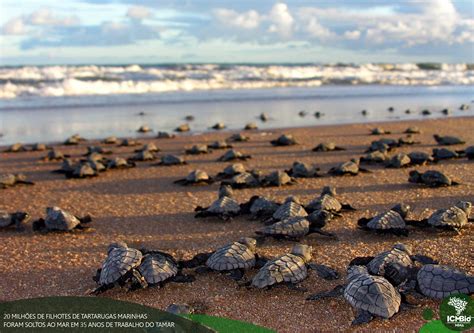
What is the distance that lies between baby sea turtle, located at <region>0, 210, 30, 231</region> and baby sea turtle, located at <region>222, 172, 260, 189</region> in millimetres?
4298

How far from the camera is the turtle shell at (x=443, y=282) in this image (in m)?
5.09

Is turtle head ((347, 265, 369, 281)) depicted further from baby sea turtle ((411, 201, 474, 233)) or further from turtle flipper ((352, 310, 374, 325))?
baby sea turtle ((411, 201, 474, 233))

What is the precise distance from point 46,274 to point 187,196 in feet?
14.2

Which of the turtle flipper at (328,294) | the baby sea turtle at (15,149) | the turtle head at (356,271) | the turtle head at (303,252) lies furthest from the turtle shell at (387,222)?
the baby sea turtle at (15,149)

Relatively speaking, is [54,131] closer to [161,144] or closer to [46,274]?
[161,144]

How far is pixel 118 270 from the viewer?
562 cm

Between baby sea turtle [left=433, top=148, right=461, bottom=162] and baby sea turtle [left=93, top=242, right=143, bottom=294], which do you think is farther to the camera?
baby sea turtle [left=433, top=148, right=461, bottom=162]

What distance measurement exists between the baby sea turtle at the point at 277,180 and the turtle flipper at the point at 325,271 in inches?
190

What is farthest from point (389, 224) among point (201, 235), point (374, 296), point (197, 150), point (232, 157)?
point (197, 150)

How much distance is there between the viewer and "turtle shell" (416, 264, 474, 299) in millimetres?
5086

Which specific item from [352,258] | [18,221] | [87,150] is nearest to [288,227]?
[352,258]

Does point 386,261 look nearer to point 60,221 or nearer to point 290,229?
point 290,229

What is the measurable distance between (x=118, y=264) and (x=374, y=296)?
114 inches

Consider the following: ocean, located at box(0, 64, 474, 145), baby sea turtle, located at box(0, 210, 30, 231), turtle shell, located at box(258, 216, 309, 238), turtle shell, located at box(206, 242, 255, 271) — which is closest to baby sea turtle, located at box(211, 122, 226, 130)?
ocean, located at box(0, 64, 474, 145)
